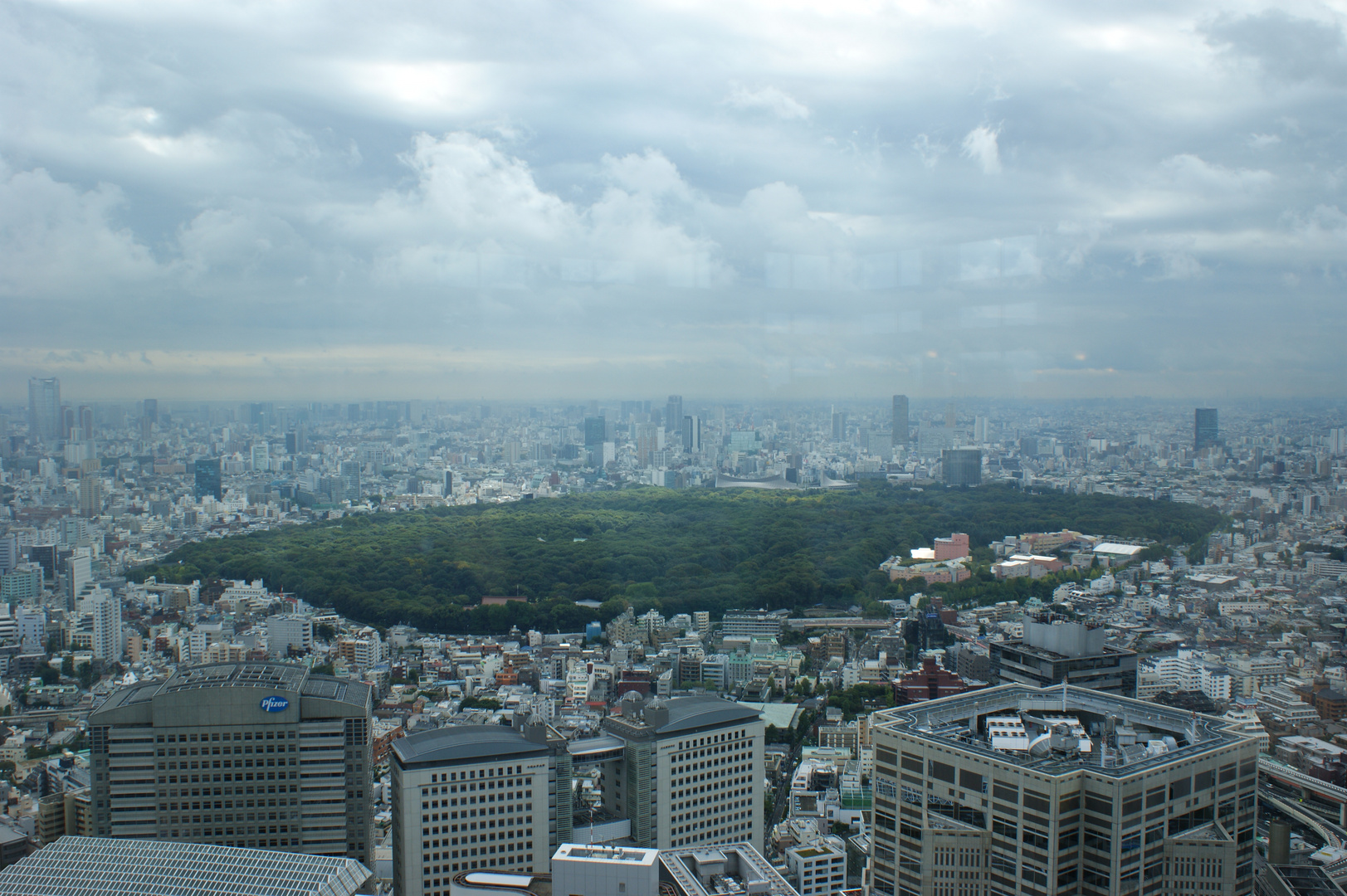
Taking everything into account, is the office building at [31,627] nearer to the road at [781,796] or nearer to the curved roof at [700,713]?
the curved roof at [700,713]

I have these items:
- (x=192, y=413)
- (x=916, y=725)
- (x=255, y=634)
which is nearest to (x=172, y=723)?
(x=916, y=725)

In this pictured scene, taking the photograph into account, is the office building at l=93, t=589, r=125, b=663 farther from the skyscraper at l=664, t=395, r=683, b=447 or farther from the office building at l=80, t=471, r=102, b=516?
the skyscraper at l=664, t=395, r=683, b=447

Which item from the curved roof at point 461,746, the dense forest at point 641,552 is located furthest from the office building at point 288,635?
the curved roof at point 461,746

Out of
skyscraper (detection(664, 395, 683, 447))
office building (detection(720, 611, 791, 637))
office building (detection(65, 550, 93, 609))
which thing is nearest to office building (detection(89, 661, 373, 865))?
office building (detection(65, 550, 93, 609))

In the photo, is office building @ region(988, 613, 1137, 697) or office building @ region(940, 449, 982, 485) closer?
office building @ region(988, 613, 1137, 697)

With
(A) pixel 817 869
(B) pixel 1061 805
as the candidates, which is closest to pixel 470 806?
(A) pixel 817 869

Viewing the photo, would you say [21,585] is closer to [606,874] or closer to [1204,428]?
[606,874]
